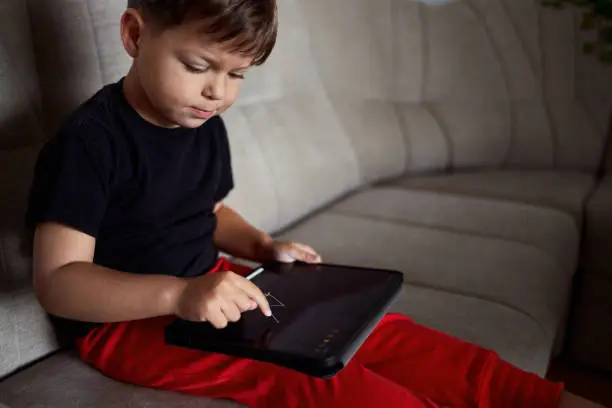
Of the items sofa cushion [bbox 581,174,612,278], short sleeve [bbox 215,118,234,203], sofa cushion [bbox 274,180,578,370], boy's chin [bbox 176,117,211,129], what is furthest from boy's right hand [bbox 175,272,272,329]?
sofa cushion [bbox 581,174,612,278]

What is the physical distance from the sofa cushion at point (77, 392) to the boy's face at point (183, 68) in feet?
1.18

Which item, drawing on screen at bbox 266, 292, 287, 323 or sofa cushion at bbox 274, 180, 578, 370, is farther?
sofa cushion at bbox 274, 180, 578, 370

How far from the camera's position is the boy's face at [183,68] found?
76cm

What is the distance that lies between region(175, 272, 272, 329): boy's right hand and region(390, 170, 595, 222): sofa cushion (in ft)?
3.77

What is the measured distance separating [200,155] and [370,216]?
27.5 inches

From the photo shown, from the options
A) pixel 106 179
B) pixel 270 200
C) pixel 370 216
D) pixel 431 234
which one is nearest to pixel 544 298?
pixel 431 234

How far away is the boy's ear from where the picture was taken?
0.80 meters

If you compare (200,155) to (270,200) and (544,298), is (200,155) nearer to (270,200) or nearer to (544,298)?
(270,200)

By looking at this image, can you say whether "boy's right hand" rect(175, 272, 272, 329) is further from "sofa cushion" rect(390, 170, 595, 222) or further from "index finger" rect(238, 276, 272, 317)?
"sofa cushion" rect(390, 170, 595, 222)

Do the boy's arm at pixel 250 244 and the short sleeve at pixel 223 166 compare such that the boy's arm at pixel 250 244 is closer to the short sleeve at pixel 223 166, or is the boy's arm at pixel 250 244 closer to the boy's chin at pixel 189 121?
the short sleeve at pixel 223 166

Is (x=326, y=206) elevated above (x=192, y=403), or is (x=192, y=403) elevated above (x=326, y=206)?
(x=192, y=403)

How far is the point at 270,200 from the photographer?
1.42 metres

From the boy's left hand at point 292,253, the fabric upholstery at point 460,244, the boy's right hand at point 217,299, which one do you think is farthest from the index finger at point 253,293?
the fabric upholstery at point 460,244

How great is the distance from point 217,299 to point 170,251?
0.77 feet
